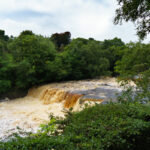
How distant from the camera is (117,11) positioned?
511cm

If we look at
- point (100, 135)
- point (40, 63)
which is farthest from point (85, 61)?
point (100, 135)

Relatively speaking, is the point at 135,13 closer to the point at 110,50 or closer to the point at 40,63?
the point at 40,63

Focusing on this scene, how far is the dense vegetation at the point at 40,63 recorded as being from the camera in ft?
43.4

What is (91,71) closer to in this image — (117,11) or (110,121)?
(117,11)

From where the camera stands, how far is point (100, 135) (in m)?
2.19

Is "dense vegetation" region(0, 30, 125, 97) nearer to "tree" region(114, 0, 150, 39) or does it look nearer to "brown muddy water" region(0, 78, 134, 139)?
"brown muddy water" region(0, 78, 134, 139)

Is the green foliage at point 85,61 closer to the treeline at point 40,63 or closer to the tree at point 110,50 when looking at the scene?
the treeline at point 40,63

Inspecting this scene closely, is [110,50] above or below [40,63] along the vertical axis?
above

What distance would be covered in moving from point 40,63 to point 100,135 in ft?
43.4

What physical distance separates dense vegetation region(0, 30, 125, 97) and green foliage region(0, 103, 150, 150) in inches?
388

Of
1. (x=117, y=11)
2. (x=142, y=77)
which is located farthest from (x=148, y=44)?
(x=117, y=11)

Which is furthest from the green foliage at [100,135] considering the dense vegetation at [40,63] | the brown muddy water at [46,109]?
the dense vegetation at [40,63]

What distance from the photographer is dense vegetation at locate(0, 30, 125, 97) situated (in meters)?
13.2

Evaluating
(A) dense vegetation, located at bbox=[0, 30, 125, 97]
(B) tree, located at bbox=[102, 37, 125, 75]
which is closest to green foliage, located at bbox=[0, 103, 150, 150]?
(A) dense vegetation, located at bbox=[0, 30, 125, 97]
